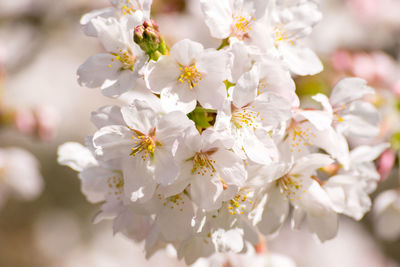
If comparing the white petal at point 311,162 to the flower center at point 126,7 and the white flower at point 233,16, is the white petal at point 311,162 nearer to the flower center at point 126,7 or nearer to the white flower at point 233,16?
the white flower at point 233,16

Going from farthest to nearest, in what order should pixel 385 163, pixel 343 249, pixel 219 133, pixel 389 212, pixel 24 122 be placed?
1. pixel 343 249
2. pixel 24 122
3. pixel 389 212
4. pixel 385 163
5. pixel 219 133

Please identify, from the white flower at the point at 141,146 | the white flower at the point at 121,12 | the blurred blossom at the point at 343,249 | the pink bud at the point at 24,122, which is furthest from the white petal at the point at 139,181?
the blurred blossom at the point at 343,249

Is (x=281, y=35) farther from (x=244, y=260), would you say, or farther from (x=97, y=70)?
(x=244, y=260)

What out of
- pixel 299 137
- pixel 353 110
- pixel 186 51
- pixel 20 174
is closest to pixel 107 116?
pixel 186 51

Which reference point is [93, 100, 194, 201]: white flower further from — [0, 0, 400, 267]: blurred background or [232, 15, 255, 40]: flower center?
[0, 0, 400, 267]: blurred background

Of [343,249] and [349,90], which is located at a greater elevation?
[349,90]

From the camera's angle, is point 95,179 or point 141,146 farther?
point 95,179

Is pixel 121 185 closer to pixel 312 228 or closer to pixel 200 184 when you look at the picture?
pixel 200 184

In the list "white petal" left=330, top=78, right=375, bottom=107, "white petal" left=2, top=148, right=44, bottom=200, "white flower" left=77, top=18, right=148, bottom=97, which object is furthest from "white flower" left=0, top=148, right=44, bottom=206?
"white petal" left=330, top=78, right=375, bottom=107
